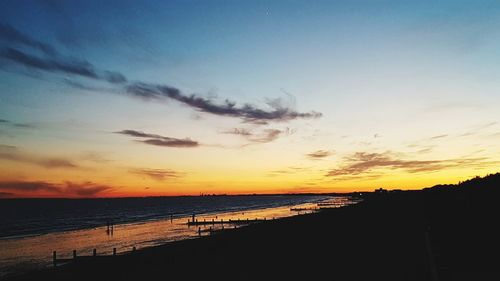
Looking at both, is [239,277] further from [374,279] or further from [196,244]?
[196,244]

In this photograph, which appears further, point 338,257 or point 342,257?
point 338,257

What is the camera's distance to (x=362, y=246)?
2573 centimetres

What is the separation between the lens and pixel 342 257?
22.7m

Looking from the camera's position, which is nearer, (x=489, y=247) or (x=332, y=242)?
(x=489, y=247)

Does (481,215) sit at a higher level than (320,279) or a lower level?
higher

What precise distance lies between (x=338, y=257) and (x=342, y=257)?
26cm

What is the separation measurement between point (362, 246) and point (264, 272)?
8.41 meters

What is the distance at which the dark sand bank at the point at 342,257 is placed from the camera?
16594mm

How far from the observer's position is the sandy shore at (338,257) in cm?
1661

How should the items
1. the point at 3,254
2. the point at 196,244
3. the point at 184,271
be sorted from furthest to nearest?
the point at 3,254
the point at 196,244
the point at 184,271

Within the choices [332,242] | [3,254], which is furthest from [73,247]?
[332,242]

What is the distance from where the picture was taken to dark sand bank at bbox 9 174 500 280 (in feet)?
54.4

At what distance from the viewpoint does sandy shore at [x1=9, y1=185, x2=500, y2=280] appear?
16609 mm

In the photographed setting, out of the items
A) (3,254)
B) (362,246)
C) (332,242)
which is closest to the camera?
(362,246)
